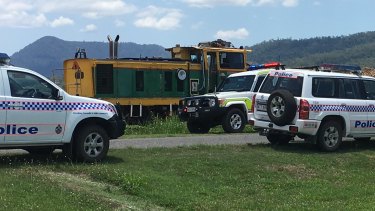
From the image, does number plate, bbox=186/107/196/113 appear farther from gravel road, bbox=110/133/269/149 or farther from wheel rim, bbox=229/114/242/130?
gravel road, bbox=110/133/269/149

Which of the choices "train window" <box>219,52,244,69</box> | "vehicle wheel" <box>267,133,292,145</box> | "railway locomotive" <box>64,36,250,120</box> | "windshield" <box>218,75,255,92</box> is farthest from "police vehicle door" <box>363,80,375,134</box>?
"train window" <box>219,52,244,69</box>

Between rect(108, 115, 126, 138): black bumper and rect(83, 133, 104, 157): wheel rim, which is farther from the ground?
rect(108, 115, 126, 138): black bumper

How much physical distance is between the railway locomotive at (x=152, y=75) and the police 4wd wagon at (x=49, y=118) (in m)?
11.2

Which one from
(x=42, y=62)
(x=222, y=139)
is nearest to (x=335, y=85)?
(x=222, y=139)

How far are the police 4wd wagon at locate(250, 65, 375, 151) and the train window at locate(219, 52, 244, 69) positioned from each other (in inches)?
376

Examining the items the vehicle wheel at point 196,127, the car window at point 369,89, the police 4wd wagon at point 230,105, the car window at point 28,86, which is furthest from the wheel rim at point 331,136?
the car window at point 28,86

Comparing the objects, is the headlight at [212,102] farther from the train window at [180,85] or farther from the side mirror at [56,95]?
the side mirror at [56,95]

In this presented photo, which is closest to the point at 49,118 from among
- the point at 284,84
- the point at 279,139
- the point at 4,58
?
the point at 4,58

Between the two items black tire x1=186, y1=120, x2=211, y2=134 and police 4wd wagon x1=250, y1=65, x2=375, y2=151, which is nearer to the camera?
police 4wd wagon x1=250, y1=65, x2=375, y2=151

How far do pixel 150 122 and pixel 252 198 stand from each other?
46.1 feet

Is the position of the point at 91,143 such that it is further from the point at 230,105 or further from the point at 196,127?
the point at 196,127

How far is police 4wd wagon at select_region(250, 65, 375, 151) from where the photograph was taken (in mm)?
12992

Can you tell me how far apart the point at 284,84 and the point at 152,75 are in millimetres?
10512

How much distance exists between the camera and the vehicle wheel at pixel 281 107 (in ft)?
42.2
